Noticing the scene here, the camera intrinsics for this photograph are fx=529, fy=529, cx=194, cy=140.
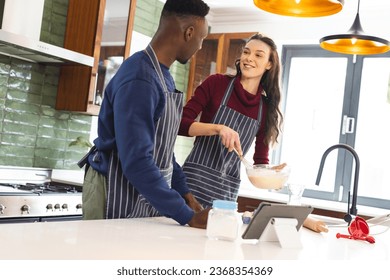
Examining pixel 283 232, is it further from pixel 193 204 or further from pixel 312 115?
pixel 312 115

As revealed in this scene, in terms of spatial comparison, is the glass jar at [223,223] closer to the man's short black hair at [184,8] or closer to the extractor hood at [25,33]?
the man's short black hair at [184,8]

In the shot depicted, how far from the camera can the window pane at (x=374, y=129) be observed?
474cm

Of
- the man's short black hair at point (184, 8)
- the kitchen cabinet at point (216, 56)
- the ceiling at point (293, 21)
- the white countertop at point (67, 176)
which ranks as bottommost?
the white countertop at point (67, 176)

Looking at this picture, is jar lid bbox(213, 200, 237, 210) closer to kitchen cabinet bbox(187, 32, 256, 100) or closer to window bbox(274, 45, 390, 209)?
window bbox(274, 45, 390, 209)

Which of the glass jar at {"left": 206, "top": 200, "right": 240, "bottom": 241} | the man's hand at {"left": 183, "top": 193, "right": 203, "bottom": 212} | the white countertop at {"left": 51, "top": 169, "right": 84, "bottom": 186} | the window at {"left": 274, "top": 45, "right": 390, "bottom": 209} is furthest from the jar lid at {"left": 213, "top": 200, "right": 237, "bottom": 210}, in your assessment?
the window at {"left": 274, "top": 45, "right": 390, "bottom": 209}

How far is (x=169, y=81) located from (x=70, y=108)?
2117 mm

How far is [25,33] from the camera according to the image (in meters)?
3.23

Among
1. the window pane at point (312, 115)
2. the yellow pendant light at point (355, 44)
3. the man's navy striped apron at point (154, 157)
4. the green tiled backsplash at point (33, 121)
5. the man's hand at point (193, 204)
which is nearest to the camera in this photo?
the man's navy striped apron at point (154, 157)

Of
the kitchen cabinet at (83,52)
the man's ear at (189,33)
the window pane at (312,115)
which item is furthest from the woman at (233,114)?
the window pane at (312,115)

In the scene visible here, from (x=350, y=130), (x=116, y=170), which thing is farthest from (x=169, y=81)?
(x=350, y=130)

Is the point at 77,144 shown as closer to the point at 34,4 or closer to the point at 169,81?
the point at 34,4

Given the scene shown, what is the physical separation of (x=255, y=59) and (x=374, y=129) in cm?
275

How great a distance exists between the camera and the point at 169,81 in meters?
1.80

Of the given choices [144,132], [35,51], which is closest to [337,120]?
[35,51]
